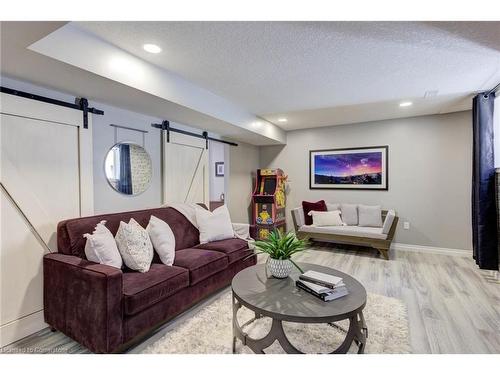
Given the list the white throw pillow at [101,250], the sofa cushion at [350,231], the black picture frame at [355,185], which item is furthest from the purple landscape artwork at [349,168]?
the white throw pillow at [101,250]

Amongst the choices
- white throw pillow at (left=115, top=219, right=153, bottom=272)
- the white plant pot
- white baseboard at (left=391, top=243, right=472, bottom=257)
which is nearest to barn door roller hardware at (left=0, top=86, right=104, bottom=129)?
white throw pillow at (left=115, top=219, right=153, bottom=272)

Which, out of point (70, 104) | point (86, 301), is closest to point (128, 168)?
point (70, 104)

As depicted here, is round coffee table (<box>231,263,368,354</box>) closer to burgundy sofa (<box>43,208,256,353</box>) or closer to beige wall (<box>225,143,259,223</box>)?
burgundy sofa (<box>43,208,256,353</box>)

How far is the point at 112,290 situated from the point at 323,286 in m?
1.40

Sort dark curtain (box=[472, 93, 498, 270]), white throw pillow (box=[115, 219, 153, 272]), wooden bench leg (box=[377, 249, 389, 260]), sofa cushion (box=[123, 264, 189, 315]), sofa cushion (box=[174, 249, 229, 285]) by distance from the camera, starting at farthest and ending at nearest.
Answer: wooden bench leg (box=[377, 249, 389, 260]) → dark curtain (box=[472, 93, 498, 270]) → sofa cushion (box=[174, 249, 229, 285]) → white throw pillow (box=[115, 219, 153, 272]) → sofa cushion (box=[123, 264, 189, 315])

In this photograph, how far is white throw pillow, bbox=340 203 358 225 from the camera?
4.64 metres

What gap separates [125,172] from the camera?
291cm

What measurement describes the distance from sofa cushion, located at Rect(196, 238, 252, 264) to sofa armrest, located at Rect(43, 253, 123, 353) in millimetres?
1225

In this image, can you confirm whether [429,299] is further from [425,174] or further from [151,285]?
[151,285]

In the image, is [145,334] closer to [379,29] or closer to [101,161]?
[101,161]

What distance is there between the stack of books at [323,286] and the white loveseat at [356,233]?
8.12 feet

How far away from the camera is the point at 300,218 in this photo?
4660 mm

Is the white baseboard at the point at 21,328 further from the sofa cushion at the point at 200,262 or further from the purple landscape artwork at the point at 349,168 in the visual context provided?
the purple landscape artwork at the point at 349,168

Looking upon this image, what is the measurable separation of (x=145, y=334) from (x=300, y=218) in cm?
323
